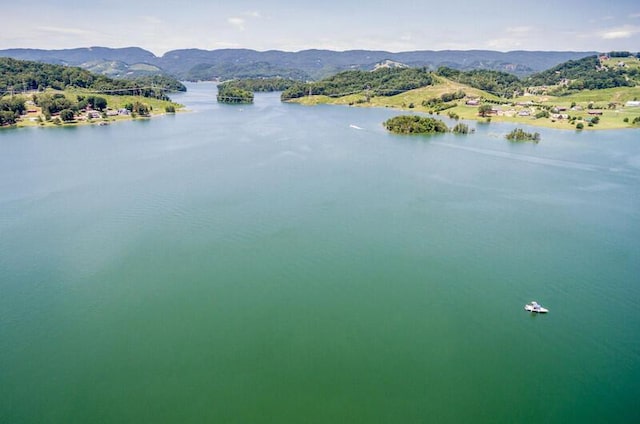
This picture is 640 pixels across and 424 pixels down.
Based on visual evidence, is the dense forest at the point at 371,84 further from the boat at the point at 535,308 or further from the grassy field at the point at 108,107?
the boat at the point at 535,308

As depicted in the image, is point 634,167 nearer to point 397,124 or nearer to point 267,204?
point 397,124

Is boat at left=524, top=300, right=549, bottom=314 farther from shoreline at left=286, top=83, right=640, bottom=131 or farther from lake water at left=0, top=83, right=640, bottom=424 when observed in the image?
shoreline at left=286, top=83, right=640, bottom=131

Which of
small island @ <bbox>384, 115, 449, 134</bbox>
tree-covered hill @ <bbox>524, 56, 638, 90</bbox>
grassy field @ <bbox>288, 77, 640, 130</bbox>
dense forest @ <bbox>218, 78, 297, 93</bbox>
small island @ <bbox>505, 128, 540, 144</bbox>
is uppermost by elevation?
tree-covered hill @ <bbox>524, 56, 638, 90</bbox>

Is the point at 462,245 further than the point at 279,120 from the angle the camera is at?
No

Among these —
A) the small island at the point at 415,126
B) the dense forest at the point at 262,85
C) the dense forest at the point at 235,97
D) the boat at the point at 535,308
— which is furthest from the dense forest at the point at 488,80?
the boat at the point at 535,308

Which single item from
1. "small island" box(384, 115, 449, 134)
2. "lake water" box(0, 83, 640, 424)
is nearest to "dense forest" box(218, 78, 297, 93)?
"small island" box(384, 115, 449, 134)

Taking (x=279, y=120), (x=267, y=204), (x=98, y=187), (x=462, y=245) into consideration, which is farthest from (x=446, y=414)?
(x=279, y=120)

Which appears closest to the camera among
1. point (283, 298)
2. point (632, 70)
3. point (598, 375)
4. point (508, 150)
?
point (598, 375)
